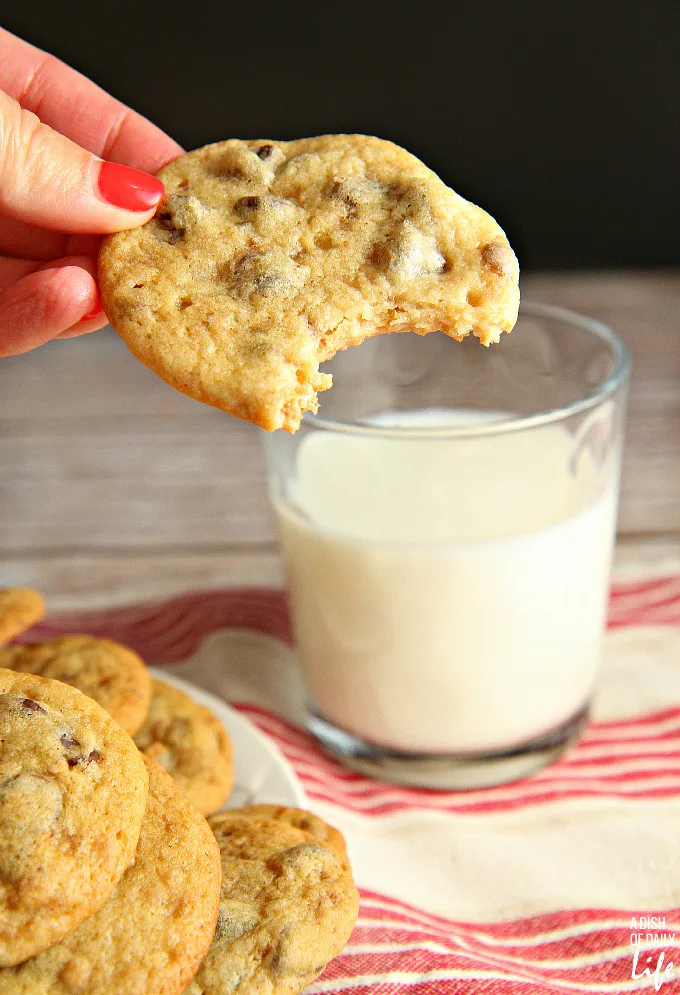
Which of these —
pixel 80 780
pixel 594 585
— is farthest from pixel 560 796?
pixel 80 780

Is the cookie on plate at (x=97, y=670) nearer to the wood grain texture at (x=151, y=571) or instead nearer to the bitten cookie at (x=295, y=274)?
the bitten cookie at (x=295, y=274)

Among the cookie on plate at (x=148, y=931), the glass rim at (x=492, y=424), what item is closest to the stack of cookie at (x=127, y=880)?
the cookie on plate at (x=148, y=931)

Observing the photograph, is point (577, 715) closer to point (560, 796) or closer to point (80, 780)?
point (560, 796)

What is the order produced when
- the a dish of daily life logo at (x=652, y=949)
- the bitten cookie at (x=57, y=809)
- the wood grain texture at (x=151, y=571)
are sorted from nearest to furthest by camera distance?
the bitten cookie at (x=57, y=809) < the a dish of daily life logo at (x=652, y=949) < the wood grain texture at (x=151, y=571)

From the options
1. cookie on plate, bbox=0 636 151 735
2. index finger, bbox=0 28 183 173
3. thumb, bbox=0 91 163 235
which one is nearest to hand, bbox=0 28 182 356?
thumb, bbox=0 91 163 235

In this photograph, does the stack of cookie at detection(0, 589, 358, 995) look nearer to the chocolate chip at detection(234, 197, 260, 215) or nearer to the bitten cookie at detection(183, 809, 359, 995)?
the bitten cookie at detection(183, 809, 359, 995)

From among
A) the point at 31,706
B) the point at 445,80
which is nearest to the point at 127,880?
the point at 31,706
